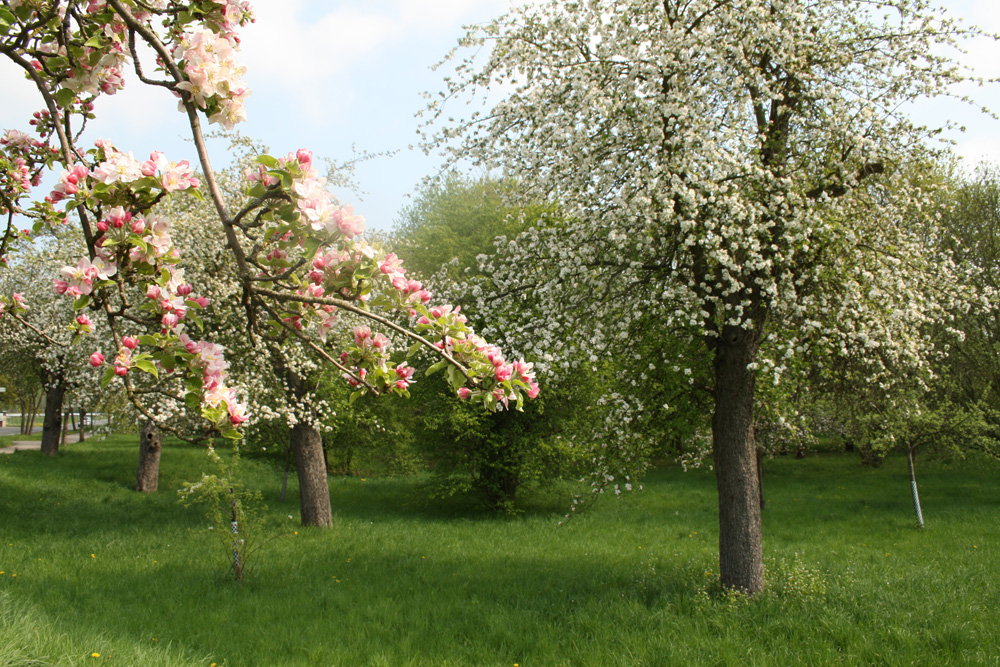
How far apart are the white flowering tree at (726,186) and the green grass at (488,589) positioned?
1.54 metres

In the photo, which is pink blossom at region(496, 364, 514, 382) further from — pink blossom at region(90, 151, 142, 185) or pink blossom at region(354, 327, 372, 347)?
pink blossom at region(90, 151, 142, 185)

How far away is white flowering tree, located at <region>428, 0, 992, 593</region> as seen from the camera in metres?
6.96

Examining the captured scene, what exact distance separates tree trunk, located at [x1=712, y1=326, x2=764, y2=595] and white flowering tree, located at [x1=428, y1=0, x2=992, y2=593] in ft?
0.06

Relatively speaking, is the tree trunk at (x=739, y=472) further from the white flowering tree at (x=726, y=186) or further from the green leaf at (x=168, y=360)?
the green leaf at (x=168, y=360)

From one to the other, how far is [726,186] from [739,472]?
12.5 ft

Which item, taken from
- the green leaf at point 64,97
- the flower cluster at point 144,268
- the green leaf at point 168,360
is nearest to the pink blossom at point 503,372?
the flower cluster at point 144,268

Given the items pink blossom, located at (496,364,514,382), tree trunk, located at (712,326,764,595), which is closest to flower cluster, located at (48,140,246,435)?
pink blossom, located at (496,364,514,382)

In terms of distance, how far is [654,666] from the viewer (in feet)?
20.6

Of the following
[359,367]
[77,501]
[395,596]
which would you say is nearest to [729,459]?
[395,596]

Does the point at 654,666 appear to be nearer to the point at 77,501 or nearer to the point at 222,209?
the point at 222,209

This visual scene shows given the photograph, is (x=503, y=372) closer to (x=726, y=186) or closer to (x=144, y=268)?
(x=144, y=268)

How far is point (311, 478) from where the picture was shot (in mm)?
14219

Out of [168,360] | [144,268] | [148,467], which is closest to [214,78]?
[144,268]

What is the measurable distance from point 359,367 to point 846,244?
21.5 ft
